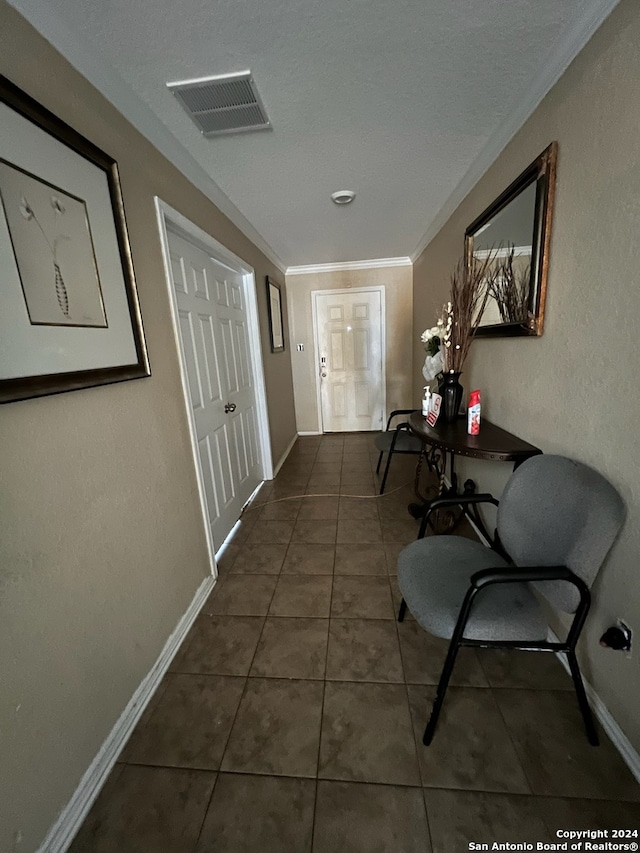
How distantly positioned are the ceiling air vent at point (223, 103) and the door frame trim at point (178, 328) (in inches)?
14.8

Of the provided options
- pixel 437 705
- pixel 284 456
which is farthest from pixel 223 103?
pixel 284 456

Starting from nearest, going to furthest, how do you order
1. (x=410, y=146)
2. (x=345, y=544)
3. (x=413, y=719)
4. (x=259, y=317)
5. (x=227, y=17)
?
(x=227, y=17), (x=413, y=719), (x=410, y=146), (x=345, y=544), (x=259, y=317)

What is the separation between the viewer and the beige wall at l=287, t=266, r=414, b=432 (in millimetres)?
3926

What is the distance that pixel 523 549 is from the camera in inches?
44.8

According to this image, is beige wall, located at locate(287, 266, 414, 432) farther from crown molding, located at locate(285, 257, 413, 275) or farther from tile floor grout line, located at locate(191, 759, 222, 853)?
tile floor grout line, located at locate(191, 759, 222, 853)

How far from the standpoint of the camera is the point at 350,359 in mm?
4219

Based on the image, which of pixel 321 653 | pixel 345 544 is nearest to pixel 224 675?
pixel 321 653

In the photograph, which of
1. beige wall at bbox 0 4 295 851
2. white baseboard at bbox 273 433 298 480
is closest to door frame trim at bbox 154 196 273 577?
beige wall at bbox 0 4 295 851

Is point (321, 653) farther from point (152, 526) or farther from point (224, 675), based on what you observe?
point (152, 526)

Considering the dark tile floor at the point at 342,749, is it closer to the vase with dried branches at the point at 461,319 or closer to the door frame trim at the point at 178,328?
the door frame trim at the point at 178,328

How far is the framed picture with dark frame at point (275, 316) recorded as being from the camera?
10.4ft

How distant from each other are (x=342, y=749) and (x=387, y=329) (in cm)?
392

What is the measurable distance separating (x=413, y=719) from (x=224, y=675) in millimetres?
749

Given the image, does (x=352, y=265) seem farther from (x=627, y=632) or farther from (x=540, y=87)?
(x=627, y=632)
